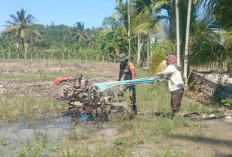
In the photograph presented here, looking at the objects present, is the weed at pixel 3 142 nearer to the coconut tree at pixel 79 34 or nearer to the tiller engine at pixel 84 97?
the tiller engine at pixel 84 97

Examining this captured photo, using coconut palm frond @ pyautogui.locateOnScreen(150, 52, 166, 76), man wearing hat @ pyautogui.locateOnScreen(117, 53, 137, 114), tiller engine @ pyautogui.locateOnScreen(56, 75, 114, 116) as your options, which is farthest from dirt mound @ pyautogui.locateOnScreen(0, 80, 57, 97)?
coconut palm frond @ pyautogui.locateOnScreen(150, 52, 166, 76)

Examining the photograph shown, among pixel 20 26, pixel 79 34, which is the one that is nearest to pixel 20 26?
pixel 20 26

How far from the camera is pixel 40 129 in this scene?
771 centimetres

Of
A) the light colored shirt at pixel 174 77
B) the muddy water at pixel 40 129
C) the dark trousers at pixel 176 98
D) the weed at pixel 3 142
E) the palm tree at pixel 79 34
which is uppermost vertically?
the palm tree at pixel 79 34

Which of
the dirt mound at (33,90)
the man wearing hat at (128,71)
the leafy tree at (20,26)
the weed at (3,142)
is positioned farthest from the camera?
the leafy tree at (20,26)

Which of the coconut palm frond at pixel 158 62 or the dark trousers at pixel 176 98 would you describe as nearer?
the dark trousers at pixel 176 98

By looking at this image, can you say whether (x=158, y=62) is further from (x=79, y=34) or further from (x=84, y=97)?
(x=79, y=34)

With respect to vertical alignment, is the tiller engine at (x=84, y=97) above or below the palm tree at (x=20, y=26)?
below

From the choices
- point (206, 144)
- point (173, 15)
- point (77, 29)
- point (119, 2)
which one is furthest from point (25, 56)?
point (206, 144)

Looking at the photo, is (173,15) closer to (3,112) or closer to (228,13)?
(228,13)

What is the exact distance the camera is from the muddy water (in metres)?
6.35

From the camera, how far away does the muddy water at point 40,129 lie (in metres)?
6.35

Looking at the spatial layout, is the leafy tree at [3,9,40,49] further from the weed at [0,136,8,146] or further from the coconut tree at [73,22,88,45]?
the weed at [0,136,8,146]

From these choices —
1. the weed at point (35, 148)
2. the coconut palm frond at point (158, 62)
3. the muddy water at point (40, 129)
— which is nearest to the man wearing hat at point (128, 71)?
the muddy water at point (40, 129)
